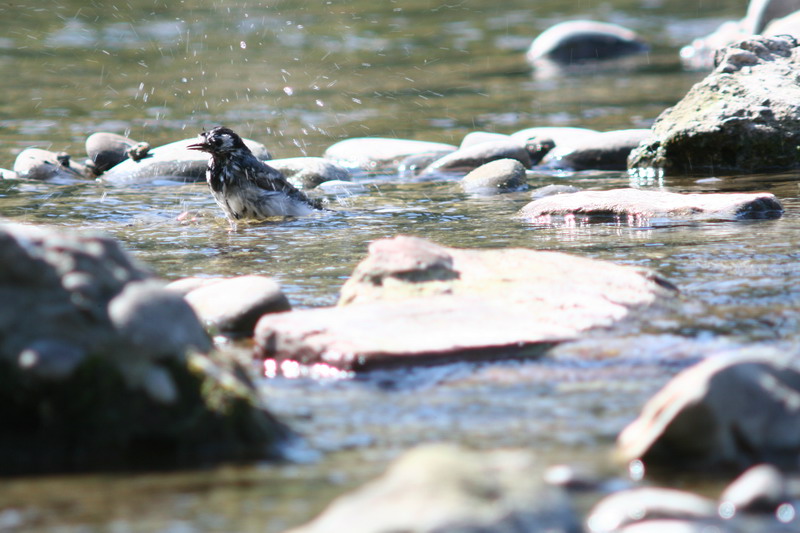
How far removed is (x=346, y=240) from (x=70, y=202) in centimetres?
288

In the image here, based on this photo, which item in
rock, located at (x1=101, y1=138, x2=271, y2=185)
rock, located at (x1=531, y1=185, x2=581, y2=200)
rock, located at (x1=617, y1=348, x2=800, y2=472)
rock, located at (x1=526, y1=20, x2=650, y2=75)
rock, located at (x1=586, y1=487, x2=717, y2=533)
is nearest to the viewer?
rock, located at (x1=586, y1=487, x2=717, y2=533)

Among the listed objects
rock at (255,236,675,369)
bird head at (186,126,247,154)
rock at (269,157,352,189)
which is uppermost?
bird head at (186,126,247,154)

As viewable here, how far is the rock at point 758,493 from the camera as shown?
2912mm

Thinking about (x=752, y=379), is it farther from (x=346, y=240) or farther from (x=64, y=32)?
(x=64, y=32)

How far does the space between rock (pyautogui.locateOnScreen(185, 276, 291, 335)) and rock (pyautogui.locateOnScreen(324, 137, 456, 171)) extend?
232 inches

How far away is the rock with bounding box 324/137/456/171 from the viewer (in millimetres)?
10977

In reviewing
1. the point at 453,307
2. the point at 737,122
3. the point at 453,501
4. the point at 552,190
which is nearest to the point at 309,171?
the point at 552,190

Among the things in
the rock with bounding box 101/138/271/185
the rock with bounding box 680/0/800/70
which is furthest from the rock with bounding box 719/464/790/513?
the rock with bounding box 680/0/800/70

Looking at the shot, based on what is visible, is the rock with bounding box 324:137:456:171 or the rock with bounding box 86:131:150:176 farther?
the rock with bounding box 324:137:456:171

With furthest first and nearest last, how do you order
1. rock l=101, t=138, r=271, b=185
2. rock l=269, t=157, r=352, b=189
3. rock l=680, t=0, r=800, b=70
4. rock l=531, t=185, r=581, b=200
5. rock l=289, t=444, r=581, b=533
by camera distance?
rock l=680, t=0, r=800, b=70 < rock l=101, t=138, r=271, b=185 < rock l=269, t=157, r=352, b=189 < rock l=531, t=185, r=581, b=200 < rock l=289, t=444, r=581, b=533

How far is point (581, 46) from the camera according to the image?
18688 millimetres

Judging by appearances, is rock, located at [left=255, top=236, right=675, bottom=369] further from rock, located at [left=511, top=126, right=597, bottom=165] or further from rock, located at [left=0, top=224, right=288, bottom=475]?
rock, located at [left=511, top=126, right=597, bottom=165]

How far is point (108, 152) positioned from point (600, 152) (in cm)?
472

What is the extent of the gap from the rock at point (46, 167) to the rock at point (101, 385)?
22.8 ft
